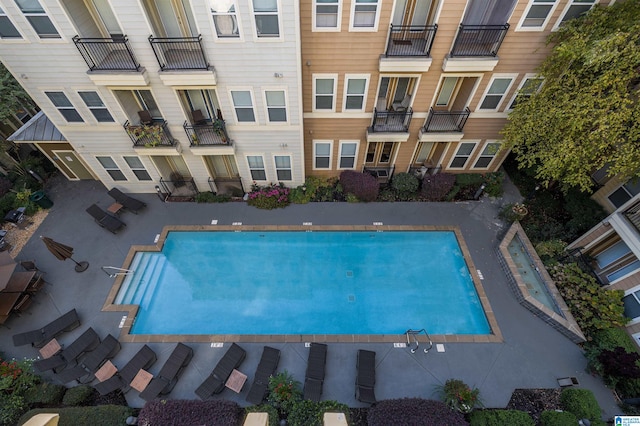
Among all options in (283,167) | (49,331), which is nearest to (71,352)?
(49,331)

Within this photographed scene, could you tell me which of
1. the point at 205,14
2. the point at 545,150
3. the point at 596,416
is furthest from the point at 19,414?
the point at 545,150

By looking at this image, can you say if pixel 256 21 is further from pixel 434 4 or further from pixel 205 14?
pixel 434 4

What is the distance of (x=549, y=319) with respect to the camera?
12.0 metres

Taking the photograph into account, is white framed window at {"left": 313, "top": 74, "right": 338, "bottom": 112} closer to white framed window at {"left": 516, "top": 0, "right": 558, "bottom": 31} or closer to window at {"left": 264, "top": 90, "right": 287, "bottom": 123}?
window at {"left": 264, "top": 90, "right": 287, "bottom": 123}

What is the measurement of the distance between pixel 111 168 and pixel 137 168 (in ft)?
4.39

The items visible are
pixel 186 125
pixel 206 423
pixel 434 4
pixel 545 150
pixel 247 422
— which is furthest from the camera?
pixel 186 125

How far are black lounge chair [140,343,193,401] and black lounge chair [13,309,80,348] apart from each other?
4.39 meters

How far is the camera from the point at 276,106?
12766 mm

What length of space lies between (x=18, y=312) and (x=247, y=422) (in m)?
11.2

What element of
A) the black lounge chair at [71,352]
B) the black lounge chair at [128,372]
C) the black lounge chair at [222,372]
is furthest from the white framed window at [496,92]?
the black lounge chair at [71,352]

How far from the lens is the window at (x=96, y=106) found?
12172mm

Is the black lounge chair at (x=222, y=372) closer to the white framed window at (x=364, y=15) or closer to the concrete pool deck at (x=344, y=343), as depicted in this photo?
the concrete pool deck at (x=344, y=343)

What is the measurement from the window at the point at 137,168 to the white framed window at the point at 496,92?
16.8 m

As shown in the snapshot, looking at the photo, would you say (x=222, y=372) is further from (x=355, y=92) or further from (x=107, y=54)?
(x=107, y=54)
